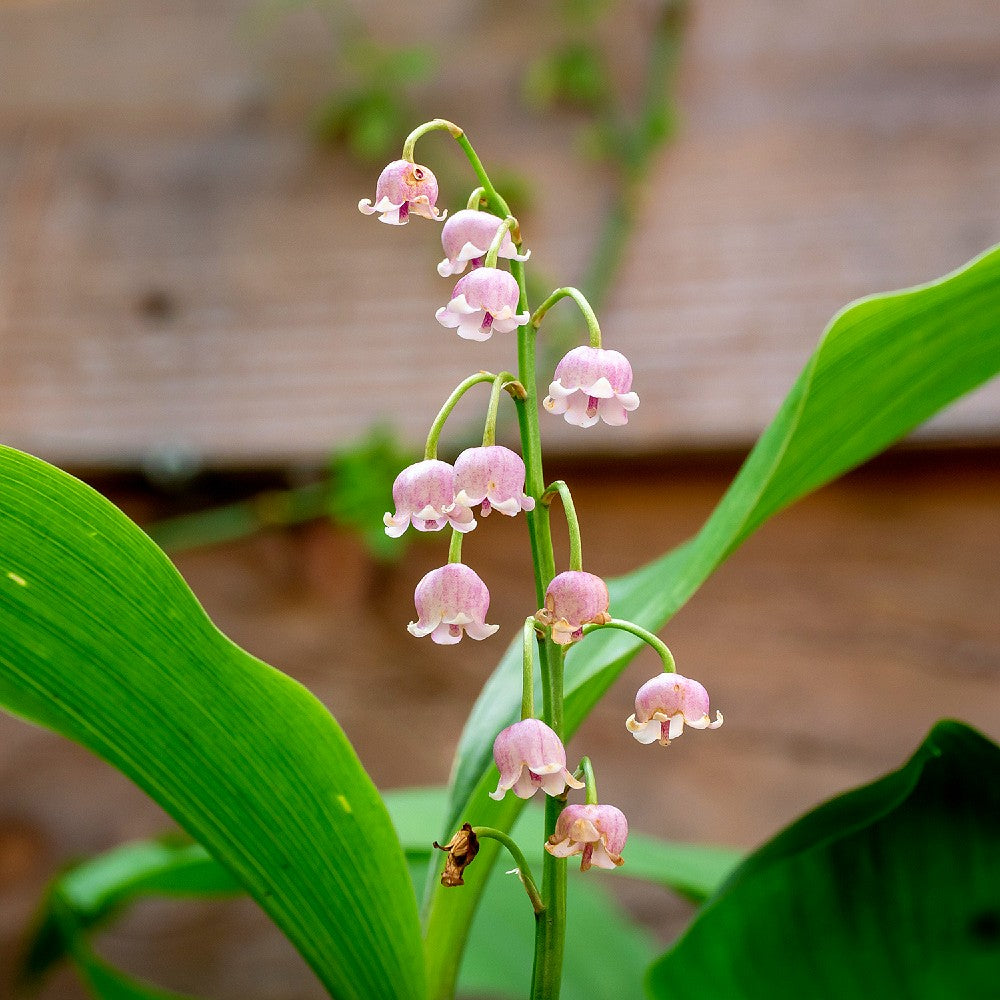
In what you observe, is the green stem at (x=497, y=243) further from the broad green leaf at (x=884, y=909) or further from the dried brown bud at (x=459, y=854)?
the broad green leaf at (x=884, y=909)

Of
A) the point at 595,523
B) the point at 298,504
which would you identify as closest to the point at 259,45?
the point at 298,504

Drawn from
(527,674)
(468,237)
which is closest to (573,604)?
(527,674)

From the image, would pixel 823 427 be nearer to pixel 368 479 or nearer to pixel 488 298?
pixel 488 298

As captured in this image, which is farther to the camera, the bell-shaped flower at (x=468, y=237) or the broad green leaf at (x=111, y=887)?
the broad green leaf at (x=111, y=887)

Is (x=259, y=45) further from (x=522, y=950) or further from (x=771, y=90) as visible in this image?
(x=522, y=950)

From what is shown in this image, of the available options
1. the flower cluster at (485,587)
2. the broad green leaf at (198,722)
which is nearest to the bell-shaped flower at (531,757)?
the flower cluster at (485,587)

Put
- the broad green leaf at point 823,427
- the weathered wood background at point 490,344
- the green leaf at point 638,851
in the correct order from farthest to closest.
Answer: the weathered wood background at point 490,344, the green leaf at point 638,851, the broad green leaf at point 823,427
